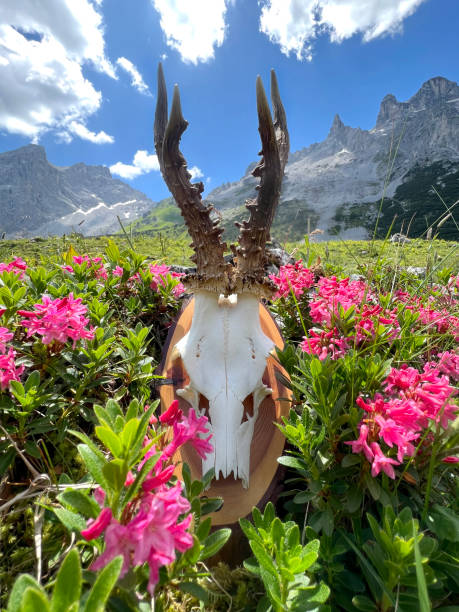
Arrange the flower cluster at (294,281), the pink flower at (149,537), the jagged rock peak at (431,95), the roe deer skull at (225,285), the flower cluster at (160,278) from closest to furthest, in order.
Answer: the pink flower at (149,537), the roe deer skull at (225,285), the flower cluster at (294,281), the flower cluster at (160,278), the jagged rock peak at (431,95)

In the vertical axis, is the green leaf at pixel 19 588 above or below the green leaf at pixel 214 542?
above

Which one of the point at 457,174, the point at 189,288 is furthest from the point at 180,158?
the point at 457,174

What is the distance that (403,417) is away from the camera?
1265 millimetres

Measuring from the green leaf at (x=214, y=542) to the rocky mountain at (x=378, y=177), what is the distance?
248 ft

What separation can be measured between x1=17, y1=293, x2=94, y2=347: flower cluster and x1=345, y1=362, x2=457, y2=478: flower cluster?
162 centimetres

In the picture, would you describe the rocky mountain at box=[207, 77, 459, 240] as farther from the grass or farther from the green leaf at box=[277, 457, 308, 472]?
the green leaf at box=[277, 457, 308, 472]

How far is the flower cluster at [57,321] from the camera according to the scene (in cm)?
173

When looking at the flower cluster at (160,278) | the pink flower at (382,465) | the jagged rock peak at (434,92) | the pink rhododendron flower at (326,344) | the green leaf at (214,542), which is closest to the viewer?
the green leaf at (214,542)

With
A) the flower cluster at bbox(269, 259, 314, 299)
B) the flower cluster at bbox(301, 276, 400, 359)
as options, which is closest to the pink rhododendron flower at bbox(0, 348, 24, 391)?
the flower cluster at bbox(301, 276, 400, 359)

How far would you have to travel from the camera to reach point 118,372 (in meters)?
2.19

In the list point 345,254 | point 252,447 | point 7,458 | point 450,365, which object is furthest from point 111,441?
point 345,254

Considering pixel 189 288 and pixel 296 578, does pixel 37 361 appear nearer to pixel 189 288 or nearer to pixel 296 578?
pixel 189 288

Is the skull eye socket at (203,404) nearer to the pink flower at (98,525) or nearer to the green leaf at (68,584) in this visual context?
the pink flower at (98,525)

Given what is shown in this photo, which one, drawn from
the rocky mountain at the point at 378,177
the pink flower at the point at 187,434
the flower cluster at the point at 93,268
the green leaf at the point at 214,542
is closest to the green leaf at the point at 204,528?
the green leaf at the point at 214,542
